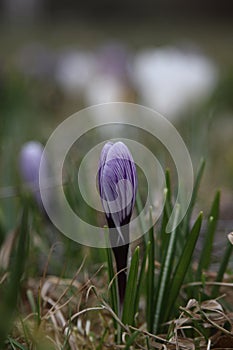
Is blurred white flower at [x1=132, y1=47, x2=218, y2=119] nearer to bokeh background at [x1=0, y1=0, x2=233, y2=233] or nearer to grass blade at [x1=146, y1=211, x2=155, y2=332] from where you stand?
bokeh background at [x1=0, y1=0, x2=233, y2=233]

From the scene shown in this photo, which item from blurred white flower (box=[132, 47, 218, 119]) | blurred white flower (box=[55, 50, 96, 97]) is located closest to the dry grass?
blurred white flower (box=[132, 47, 218, 119])

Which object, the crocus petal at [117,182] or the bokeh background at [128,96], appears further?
the bokeh background at [128,96]

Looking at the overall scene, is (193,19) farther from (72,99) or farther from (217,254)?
(217,254)

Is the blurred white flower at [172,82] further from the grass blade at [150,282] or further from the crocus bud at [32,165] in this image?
the grass blade at [150,282]

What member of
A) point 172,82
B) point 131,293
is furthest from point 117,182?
point 172,82

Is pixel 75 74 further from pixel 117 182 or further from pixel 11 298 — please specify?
pixel 11 298

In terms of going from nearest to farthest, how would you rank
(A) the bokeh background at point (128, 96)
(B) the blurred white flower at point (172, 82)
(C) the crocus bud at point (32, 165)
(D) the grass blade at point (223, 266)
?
(D) the grass blade at point (223, 266)
(C) the crocus bud at point (32, 165)
(A) the bokeh background at point (128, 96)
(B) the blurred white flower at point (172, 82)

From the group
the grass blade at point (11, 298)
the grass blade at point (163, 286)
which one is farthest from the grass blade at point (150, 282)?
the grass blade at point (11, 298)
